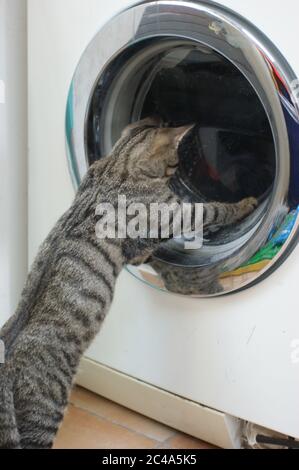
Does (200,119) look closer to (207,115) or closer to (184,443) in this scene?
(207,115)

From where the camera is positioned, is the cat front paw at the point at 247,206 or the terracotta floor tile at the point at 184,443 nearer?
the cat front paw at the point at 247,206

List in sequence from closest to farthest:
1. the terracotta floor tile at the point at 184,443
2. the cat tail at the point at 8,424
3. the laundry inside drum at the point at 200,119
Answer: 1. the cat tail at the point at 8,424
2. the laundry inside drum at the point at 200,119
3. the terracotta floor tile at the point at 184,443

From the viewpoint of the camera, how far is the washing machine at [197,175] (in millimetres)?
817

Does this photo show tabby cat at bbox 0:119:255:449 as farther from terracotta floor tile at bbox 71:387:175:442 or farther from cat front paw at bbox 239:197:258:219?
terracotta floor tile at bbox 71:387:175:442

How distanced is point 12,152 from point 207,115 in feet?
1.39

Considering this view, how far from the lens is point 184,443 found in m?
1.10

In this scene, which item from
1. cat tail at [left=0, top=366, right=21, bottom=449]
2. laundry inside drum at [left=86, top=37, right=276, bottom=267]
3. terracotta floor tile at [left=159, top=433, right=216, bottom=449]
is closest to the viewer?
cat tail at [left=0, top=366, right=21, bottom=449]

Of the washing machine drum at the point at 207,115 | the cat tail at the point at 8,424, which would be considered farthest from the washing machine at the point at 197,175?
the cat tail at the point at 8,424

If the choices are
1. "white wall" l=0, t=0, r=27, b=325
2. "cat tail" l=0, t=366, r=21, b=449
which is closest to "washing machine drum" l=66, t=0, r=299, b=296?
"white wall" l=0, t=0, r=27, b=325

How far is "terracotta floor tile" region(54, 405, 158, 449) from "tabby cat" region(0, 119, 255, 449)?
9.1 inches

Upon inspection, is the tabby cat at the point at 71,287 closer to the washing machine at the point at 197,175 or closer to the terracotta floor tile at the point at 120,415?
the washing machine at the point at 197,175

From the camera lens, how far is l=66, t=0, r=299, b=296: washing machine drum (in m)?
0.81

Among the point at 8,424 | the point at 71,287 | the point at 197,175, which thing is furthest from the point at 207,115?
the point at 8,424

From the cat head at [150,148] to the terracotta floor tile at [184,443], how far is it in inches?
20.6
